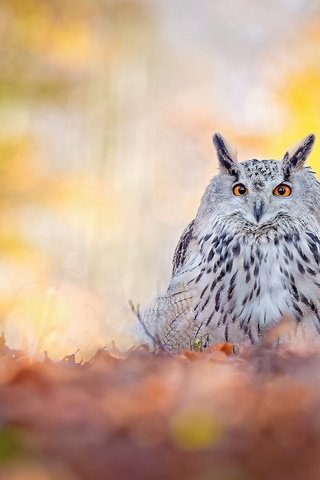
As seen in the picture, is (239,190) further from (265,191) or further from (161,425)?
(161,425)

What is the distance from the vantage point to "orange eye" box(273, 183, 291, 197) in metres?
3.64

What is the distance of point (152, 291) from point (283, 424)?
2341 mm

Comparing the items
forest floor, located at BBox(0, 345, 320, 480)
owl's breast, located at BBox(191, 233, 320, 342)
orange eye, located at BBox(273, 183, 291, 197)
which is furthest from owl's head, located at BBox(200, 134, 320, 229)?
forest floor, located at BBox(0, 345, 320, 480)

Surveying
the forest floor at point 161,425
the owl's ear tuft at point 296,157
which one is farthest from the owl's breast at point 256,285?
the forest floor at point 161,425

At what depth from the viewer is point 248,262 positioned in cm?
343

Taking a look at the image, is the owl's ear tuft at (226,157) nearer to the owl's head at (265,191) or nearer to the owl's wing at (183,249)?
the owl's head at (265,191)

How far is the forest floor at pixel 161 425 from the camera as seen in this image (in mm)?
887

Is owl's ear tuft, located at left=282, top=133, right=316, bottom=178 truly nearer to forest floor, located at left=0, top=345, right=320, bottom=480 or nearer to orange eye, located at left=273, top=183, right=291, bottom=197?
orange eye, located at left=273, top=183, right=291, bottom=197

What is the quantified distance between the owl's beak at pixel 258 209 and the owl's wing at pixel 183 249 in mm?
488

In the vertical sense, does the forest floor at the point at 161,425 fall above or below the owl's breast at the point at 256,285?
below

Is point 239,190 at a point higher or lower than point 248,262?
higher

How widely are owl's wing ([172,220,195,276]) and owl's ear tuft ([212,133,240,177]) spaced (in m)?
0.43

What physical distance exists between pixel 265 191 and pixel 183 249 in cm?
65

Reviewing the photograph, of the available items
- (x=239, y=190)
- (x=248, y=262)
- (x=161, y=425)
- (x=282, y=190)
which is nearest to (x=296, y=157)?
(x=282, y=190)
